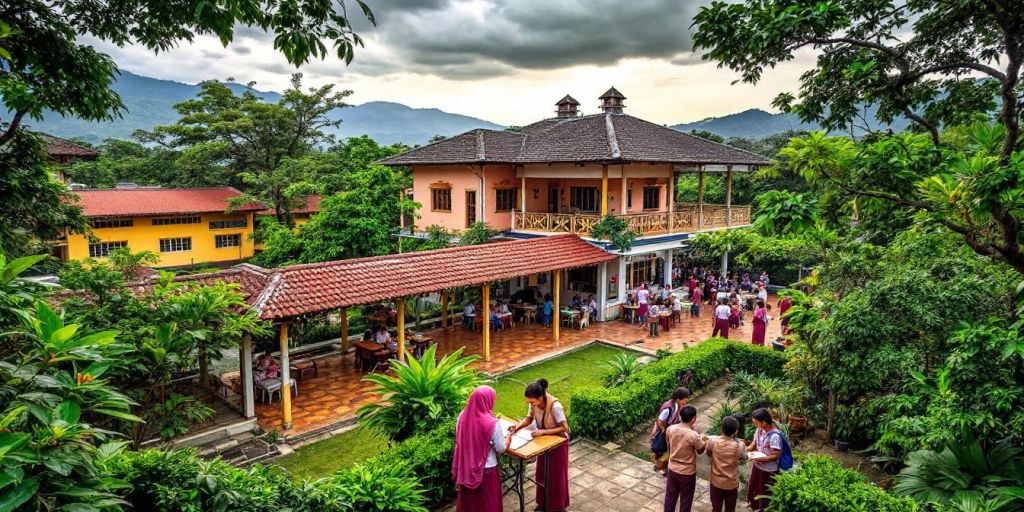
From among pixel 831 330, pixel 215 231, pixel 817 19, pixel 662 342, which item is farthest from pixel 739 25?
pixel 215 231

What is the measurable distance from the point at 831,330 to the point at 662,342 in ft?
27.5

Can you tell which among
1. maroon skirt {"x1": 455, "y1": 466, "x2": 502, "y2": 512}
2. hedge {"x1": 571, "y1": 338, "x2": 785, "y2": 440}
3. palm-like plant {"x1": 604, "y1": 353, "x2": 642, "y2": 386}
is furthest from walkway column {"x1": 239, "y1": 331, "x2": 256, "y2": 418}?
palm-like plant {"x1": 604, "y1": 353, "x2": 642, "y2": 386}

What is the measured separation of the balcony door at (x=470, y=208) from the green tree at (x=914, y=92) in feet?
49.0

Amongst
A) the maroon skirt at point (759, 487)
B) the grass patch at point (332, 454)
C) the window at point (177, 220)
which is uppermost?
the window at point (177, 220)

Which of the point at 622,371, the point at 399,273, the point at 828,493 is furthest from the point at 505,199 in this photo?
the point at 828,493

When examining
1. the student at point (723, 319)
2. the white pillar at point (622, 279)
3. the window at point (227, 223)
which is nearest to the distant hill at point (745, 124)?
the window at point (227, 223)

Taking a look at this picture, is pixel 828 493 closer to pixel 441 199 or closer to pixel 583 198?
pixel 583 198

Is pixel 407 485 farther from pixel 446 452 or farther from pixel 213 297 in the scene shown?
pixel 213 297

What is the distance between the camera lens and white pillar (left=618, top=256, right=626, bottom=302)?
64.9ft

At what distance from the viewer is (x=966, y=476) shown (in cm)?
627

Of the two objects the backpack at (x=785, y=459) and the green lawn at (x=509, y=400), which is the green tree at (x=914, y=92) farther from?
the green lawn at (x=509, y=400)

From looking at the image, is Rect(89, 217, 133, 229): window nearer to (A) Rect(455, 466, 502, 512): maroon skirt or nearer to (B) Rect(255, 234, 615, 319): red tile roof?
(B) Rect(255, 234, 615, 319): red tile roof

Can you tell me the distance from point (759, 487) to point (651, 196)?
18028 mm

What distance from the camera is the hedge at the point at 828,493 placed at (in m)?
5.66
